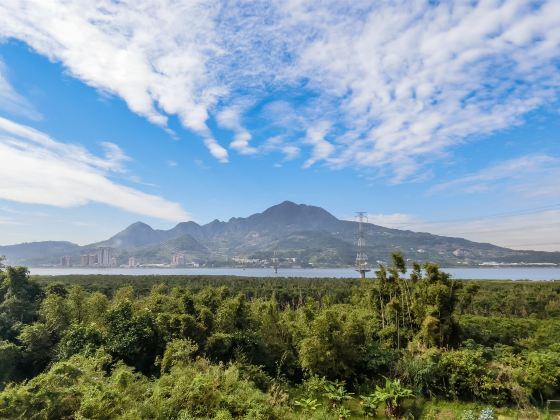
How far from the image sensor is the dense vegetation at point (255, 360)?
25.8 feet

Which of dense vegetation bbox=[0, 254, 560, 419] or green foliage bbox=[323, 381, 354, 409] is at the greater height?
dense vegetation bbox=[0, 254, 560, 419]

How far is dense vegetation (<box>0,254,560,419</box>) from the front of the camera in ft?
25.8

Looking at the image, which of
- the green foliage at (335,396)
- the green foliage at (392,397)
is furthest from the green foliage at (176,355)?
the green foliage at (392,397)

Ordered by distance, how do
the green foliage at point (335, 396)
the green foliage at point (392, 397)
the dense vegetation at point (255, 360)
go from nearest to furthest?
the dense vegetation at point (255, 360)
the green foliage at point (392, 397)
the green foliage at point (335, 396)

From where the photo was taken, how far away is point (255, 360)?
14.7 metres

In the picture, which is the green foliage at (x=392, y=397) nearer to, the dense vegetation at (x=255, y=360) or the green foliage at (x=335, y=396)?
the dense vegetation at (x=255, y=360)

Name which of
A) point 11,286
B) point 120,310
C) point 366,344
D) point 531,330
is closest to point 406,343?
point 366,344

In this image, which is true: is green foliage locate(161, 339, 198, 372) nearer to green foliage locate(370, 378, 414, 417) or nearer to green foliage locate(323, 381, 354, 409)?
green foliage locate(323, 381, 354, 409)

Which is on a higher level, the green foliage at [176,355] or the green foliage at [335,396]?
the green foliage at [176,355]

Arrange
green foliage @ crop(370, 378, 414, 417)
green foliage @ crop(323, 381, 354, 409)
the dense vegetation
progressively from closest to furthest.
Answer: the dense vegetation, green foliage @ crop(370, 378, 414, 417), green foliage @ crop(323, 381, 354, 409)

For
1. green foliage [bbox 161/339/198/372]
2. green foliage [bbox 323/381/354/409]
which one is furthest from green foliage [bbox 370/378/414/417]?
green foliage [bbox 161/339/198/372]

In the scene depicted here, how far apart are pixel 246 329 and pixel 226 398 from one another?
706cm

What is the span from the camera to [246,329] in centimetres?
1540

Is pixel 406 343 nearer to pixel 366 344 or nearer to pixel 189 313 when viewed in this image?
pixel 366 344
